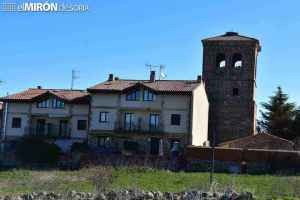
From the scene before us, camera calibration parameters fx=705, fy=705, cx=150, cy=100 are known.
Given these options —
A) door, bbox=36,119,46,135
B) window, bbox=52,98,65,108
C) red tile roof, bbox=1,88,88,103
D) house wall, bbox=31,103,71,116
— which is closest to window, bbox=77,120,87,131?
house wall, bbox=31,103,71,116

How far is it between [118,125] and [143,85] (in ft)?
14.3

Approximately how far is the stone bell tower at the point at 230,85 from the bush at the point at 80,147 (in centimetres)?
1631

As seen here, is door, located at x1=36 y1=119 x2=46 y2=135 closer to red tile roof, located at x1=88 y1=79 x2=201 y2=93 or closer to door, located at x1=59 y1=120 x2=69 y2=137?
door, located at x1=59 y1=120 x2=69 y2=137

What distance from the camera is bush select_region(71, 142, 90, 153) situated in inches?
2379

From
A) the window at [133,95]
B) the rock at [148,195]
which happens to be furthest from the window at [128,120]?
the rock at [148,195]

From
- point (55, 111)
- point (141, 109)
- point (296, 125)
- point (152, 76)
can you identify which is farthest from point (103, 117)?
point (296, 125)

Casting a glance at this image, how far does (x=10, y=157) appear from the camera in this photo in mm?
63281

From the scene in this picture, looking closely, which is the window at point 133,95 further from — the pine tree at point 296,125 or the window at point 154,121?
the pine tree at point 296,125

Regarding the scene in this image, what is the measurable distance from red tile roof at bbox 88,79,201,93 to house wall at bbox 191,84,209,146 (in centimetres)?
99

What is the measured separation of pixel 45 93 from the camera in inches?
2689

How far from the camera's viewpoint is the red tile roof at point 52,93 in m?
68.3

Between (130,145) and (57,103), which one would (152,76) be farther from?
(57,103)

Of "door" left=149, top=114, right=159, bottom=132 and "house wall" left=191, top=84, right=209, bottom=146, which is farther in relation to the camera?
"house wall" left=191, top=84, right=209, bottom=146

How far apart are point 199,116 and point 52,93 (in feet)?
47.1
